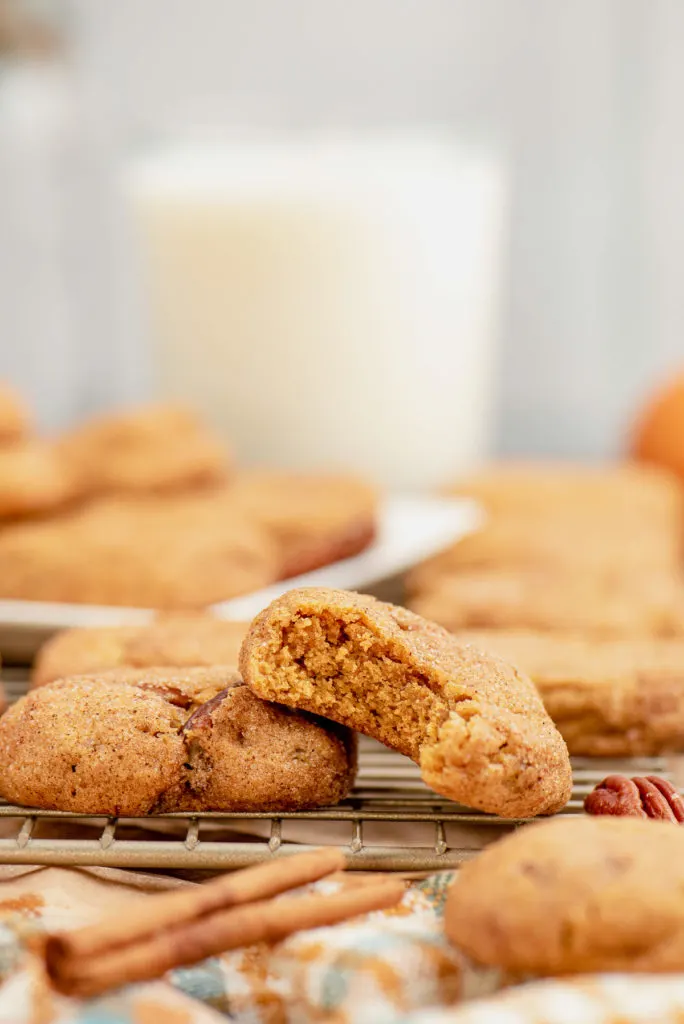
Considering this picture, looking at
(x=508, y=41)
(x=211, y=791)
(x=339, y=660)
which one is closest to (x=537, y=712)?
(x=339, y=660)

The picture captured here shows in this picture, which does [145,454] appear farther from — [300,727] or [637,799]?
[637,799]

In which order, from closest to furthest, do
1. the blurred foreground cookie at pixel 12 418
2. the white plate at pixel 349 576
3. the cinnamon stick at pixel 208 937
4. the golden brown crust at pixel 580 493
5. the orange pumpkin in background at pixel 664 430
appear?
the cinnamon stick at pixel 208 937 → the white plate at pixel 349 576 → the blurred foreground cookie at pixel 12 418 → the golden brown crust at pixel 580 493 → the orange pumpkin in background at pixel 664 430

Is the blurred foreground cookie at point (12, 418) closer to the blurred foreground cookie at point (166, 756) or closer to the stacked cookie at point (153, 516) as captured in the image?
the stacked cookie at point (153, 516)

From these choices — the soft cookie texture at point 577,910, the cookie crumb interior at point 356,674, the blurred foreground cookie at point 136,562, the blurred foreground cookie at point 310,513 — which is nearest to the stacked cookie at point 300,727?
the cookie crumb interior at point 356,674

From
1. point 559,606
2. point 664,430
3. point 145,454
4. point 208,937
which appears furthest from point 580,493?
point 208,937

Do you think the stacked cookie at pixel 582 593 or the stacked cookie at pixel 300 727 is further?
the stacked cookie at pixel 582 593

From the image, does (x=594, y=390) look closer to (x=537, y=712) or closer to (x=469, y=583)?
(x=469, y=583)

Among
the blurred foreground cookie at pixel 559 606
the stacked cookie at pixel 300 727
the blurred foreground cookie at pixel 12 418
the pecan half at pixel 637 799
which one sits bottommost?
the blurred foreground cookie at pixel 559 606
